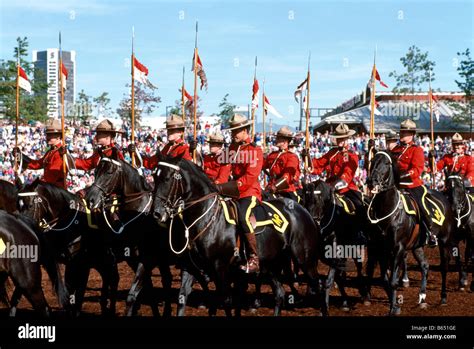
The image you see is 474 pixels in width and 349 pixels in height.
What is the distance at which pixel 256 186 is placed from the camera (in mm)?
11281

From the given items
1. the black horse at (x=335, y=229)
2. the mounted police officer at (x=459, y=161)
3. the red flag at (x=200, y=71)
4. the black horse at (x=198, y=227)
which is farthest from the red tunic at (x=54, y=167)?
the mounted police officer at (x=459, y=161)

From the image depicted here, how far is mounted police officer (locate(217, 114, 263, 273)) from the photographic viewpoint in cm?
1055

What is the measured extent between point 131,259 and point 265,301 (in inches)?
143

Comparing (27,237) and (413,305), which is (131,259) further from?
(413,305)

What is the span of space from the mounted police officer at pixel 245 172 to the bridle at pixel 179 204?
0.55m

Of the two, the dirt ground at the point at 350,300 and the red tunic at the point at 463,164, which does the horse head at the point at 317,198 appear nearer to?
the dirt ground at the point at 350,300

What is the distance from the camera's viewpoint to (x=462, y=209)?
16.8 m

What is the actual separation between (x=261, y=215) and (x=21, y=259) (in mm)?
3867

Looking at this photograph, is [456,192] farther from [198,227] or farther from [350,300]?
[198,227]

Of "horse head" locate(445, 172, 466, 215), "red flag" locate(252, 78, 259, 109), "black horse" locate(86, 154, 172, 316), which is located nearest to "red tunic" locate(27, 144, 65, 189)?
"black horse" locate(86, 154, 172, 316)

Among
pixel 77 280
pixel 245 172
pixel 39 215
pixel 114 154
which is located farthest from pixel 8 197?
pixel 245 172

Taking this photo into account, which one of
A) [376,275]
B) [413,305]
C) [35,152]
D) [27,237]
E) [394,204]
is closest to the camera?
[27,237]

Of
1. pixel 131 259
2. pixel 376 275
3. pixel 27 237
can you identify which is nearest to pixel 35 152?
pixel 376 275

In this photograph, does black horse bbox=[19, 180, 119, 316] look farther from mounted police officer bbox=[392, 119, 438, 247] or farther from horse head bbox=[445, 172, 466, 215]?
horse head bbox=[445, 172, 466, 215]
